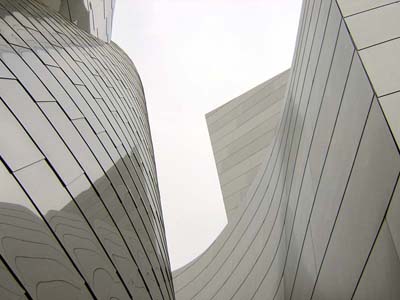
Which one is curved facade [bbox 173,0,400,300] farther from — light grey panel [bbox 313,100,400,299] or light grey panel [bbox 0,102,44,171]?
light grey panel [bbox 0,102,44,171]

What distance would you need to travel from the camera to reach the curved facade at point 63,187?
5.68m

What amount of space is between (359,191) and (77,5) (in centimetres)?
2077

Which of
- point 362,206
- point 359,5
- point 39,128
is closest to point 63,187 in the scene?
point 39,128

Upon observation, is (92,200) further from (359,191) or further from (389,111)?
(389,111)

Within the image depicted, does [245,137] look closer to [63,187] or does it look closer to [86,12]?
[86,12]

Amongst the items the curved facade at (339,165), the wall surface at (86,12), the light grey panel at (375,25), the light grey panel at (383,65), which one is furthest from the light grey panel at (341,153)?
the wall surface at (86,12)

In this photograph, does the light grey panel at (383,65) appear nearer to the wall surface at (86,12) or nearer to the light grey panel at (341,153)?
the light grey panel at (341,153)

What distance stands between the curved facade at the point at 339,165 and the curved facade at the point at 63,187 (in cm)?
340

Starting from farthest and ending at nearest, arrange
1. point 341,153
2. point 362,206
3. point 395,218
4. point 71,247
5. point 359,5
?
point 359,5
point 341,153
point 362,206
point 71,247
point 395,218

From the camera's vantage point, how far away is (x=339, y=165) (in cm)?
829

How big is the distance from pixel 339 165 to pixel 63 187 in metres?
4.37

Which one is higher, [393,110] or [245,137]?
[245,137]

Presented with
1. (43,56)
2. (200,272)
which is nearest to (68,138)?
(43,56)

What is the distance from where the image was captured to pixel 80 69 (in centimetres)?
1354
